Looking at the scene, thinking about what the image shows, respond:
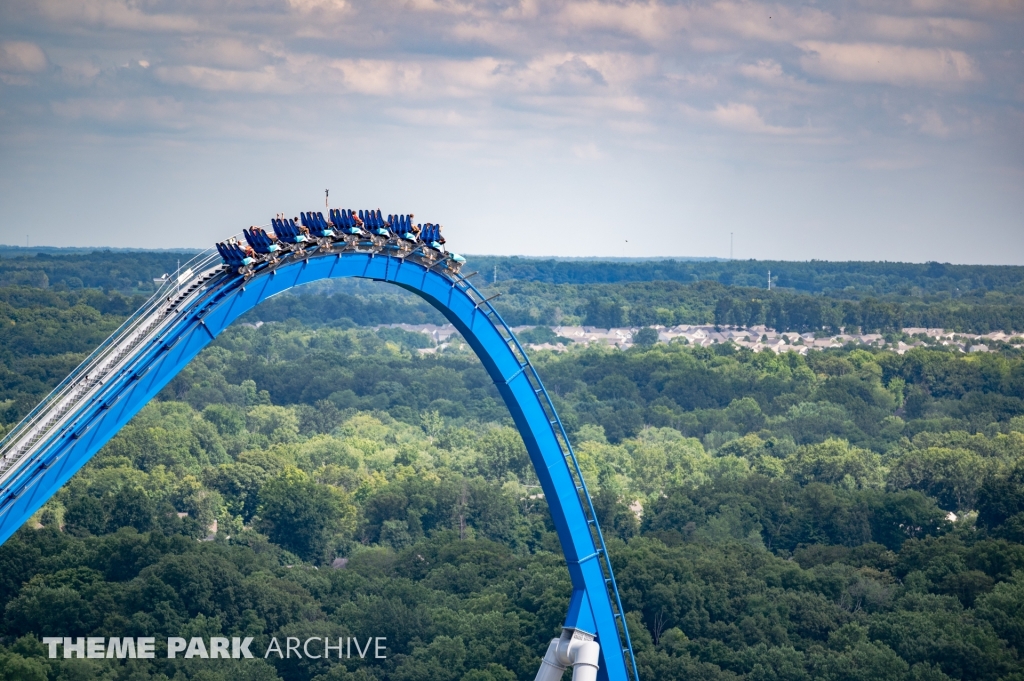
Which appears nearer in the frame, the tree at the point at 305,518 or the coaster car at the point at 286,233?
the coaster car at the point at 286,233

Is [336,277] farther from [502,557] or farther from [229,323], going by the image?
[502,557]

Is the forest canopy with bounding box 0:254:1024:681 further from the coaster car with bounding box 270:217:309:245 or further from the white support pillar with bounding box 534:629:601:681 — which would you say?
the coaster car with bounding box 270:217:309:245

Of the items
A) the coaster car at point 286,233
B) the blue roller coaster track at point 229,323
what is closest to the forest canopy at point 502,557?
the blue roller coaster track at point 229,323

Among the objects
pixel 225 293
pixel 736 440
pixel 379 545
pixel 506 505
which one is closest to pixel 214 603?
pixel 379 545

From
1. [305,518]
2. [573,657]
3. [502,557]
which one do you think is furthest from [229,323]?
[305,518]

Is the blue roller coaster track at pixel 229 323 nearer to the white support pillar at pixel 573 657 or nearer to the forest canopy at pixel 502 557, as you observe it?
the white support pillar at pixel 573 657

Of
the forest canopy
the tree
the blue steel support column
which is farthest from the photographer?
the tree

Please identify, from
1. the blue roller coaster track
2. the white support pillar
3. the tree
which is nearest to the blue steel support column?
the blue roller coaster track

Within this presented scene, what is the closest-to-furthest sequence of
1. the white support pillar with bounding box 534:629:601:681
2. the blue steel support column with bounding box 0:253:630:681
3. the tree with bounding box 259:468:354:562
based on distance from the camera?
the blue steel support column with bounding box 0:253:630:681 → the white support pillar with bounding box 534:629:601:681 → the tree with bounding box 259:468:354:562
